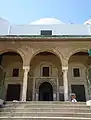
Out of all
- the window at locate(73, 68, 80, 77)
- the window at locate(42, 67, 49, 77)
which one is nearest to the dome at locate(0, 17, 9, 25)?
the window at locate(42, 67, 49, 77)

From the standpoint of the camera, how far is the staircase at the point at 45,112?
24.0 ft

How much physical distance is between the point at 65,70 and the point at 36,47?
287 centimetres

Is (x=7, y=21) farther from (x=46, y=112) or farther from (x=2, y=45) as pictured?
(x=46, y=112)

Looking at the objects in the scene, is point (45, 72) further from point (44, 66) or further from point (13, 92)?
point (13, 92)

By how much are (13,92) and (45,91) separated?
2852mm

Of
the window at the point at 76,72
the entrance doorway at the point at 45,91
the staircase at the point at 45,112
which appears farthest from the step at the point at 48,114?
the window at the point at 76,72

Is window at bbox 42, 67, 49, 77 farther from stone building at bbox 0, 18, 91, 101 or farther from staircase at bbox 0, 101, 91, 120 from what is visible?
staircase at bbox 0, 101, 91, 120

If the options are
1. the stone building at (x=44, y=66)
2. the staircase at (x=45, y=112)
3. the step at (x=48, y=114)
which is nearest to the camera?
the staircase at (x=45, y=112)

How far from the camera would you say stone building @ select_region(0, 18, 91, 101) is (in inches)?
500

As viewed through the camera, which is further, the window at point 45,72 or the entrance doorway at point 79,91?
the window at point 45,72

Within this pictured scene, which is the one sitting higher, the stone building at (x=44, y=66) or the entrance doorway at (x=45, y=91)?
the stone building at (x=44, y=66)

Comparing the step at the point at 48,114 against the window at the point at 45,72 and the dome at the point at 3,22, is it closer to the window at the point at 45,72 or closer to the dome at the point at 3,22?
the window at the point at 45,72

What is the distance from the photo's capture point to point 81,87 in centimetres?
1427

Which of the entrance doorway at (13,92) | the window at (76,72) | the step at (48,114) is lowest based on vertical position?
the step at (48,114)
